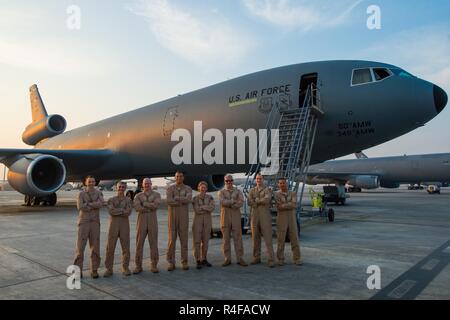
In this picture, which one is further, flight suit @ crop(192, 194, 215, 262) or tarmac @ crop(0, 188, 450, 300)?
flight suit @ crop(192, 194, 215, 262)

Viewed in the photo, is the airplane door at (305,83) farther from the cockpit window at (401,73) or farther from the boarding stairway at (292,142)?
the cockpit window at (401,73)

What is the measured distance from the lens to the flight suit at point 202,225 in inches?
224

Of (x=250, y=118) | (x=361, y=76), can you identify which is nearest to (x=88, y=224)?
(x=250, y=118)

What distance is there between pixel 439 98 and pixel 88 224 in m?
8.99

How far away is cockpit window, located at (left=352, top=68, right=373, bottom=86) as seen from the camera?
31.2ft

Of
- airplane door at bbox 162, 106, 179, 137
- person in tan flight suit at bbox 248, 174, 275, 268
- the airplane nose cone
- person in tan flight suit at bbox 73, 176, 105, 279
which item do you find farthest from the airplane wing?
the airplane nose cone

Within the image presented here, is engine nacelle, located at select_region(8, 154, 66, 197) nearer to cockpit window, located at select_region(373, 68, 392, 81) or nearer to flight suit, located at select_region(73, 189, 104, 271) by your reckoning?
flight suit, located at select_region(73, 189, 104, 271)

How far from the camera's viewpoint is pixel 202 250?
5645mm

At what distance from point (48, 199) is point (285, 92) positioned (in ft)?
52.5
